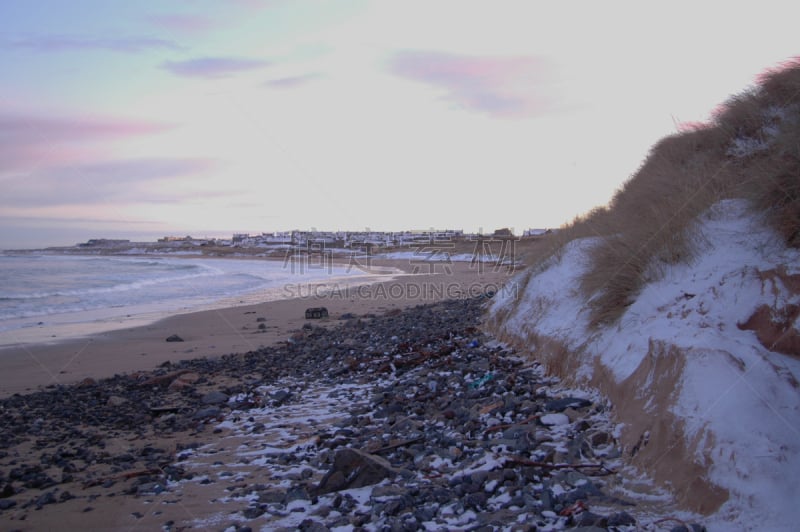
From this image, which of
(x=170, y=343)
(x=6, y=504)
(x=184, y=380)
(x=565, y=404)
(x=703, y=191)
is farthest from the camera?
(x=170, y=343)

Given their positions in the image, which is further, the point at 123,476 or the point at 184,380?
the point at 184,380

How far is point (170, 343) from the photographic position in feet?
43.1

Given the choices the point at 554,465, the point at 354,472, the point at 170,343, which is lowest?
the point at 170,343

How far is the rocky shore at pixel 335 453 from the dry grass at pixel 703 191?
54.7 inches

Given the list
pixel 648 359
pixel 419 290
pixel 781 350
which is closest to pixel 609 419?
pixel 648 359

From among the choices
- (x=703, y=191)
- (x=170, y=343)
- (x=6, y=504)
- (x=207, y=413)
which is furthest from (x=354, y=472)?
(x=170, y=343)

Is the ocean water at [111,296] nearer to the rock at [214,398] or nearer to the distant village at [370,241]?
→ the rock at [214,398]

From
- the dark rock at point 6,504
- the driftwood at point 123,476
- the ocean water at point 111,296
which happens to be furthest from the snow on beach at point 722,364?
the ocean water at point 111,296

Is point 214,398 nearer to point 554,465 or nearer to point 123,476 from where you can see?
point 123,476

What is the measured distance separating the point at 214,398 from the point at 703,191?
676cm

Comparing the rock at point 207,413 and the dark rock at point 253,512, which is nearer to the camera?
the dark rock at point 253,512

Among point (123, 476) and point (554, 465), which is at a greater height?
point (554, 465)

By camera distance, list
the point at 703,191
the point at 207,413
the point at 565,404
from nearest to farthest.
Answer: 1. the point at 565,404
2. the point at 703,191
3. the point at 207,413

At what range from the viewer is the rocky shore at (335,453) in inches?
145
